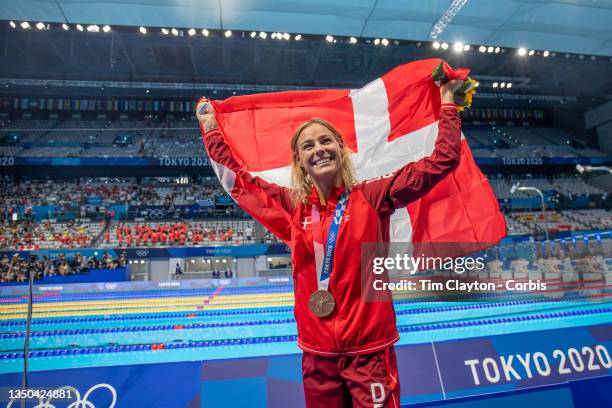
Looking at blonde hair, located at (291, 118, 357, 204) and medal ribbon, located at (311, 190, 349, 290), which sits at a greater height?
blonde hair, located at (291, 118, 357, 204)

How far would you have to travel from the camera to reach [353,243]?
5.14 ft

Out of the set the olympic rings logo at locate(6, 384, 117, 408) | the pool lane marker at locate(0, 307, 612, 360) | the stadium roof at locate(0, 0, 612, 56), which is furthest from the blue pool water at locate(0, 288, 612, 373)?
the stadium roof at locate(0, 0, 612, 56)

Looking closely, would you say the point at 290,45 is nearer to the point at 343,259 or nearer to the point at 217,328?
the point at 217,328

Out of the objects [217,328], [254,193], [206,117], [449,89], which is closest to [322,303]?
[254,193]

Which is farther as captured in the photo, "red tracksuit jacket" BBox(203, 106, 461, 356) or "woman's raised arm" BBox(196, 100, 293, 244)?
"woman's raised arm" BBox(196, 100, 293, 244)

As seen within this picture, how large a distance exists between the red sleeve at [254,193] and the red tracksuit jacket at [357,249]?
0.17 meters

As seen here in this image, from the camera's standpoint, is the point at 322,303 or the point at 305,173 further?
the point at 305,173

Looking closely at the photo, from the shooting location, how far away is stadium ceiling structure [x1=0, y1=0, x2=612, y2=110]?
13.5 m

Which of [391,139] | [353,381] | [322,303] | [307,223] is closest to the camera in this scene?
[353,381]

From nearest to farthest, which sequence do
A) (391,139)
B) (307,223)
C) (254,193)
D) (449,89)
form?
(307,223) → (449,89) → (254,193) → (391,139)

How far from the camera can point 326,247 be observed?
1598 millimetres

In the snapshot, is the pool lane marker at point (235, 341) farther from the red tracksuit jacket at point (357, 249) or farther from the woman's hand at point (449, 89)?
the woman's hand at point (449, 89)

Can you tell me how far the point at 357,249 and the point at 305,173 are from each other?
53cm

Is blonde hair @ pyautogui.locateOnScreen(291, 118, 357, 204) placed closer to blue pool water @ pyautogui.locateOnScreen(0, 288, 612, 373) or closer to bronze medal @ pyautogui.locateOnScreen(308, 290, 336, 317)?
bronze medal @ pyautogui.locateOnScreen(308, 290, 336, 317)
